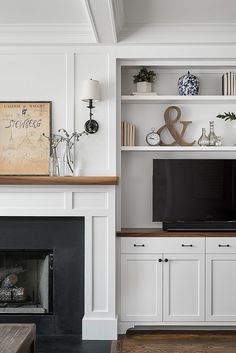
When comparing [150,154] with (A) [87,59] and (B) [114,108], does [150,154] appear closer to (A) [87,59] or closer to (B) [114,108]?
(B) [114,108]

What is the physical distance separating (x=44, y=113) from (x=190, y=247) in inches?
66.5

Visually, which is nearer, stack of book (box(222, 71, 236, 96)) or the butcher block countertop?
the butcher block countertop

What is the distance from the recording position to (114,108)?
3699 mm

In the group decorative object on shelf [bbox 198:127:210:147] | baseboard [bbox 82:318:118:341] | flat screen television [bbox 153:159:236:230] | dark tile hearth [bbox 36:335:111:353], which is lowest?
dark tile hearth [bbox 36:335:111:353]

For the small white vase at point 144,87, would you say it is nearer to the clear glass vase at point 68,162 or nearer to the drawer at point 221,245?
the clear glass vase at point 68,162

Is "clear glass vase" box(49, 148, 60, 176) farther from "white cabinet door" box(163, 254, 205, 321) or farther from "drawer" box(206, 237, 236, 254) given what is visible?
"drawer" box(206, 237, 236, 254)

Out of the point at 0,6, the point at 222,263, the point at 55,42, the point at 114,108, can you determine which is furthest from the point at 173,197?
the point at 0,6

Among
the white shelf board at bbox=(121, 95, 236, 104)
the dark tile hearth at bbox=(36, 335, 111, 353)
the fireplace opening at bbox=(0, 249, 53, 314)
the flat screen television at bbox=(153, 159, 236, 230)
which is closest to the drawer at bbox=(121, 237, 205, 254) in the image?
the flat screen television at bbox=(153, 159, 236, 230)

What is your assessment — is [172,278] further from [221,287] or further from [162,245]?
[221,287]

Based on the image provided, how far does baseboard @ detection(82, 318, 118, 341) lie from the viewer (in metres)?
3.61

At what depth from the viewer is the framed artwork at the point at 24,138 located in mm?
3645

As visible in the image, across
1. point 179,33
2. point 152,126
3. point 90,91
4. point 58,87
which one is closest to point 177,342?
point 152,126

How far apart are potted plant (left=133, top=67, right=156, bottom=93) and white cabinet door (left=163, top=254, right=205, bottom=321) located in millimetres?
1471

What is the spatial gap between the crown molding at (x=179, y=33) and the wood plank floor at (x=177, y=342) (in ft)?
8.15
